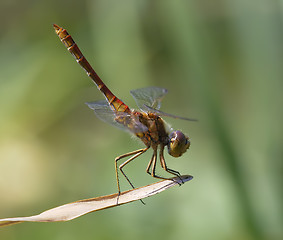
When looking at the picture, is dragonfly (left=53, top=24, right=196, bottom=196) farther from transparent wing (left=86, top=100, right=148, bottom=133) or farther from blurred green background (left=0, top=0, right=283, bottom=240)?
blurred green background (left=0, top=0, right=283, bottom=240)

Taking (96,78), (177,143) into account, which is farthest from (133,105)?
(177,143)

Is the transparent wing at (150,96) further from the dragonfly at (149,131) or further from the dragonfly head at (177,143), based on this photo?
the dragonfly head at (177,143)

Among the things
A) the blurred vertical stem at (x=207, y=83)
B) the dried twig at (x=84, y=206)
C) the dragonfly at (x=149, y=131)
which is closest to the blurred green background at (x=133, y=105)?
the blurred vertical stem at (x=207, y=83)

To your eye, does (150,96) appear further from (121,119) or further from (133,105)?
(133,105)

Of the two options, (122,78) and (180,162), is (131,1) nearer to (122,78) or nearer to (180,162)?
(122,78)

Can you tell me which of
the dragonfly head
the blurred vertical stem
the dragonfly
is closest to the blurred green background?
the blurred vertical stem

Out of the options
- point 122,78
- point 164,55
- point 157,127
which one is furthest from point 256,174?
point 164,55
